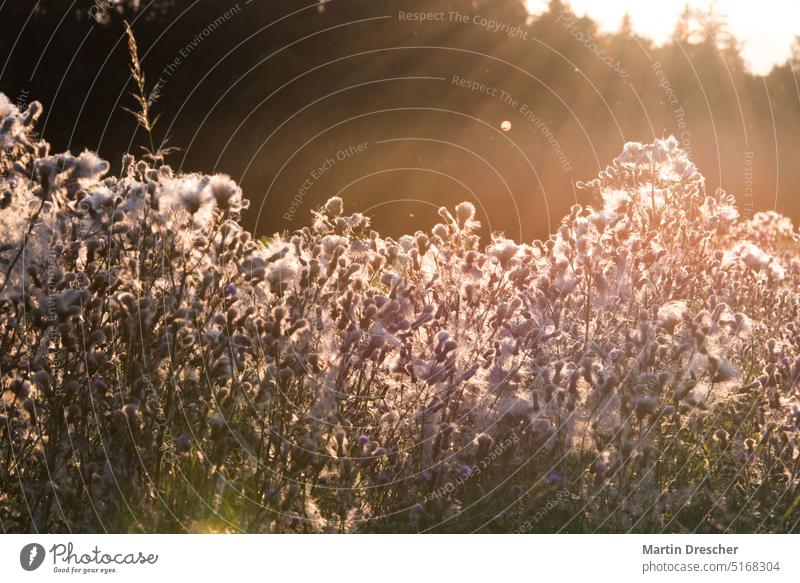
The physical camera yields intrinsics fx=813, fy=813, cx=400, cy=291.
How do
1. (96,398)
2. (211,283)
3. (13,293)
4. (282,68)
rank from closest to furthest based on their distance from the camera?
(13,293), (96,398), (211,283), (282,68)

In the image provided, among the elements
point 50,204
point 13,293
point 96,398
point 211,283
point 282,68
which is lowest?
point 96,398

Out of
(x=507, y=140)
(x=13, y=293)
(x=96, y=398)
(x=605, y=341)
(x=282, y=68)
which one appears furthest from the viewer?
→ (x=507, y=140)

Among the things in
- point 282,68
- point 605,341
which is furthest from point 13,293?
point 282,68

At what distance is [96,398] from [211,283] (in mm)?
745

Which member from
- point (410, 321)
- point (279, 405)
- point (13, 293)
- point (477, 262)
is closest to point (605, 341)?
point (477, 262)

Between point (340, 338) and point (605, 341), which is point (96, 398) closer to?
point (340, 338)

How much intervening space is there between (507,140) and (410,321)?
35.4ft

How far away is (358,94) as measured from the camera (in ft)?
40.7

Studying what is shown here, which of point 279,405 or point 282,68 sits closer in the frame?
A: point 279,405

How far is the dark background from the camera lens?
11156 mm

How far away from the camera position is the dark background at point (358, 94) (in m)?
11.2

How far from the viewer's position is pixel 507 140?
14.3m

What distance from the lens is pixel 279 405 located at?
416 centimetres

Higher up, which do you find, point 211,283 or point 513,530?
point 211,283
